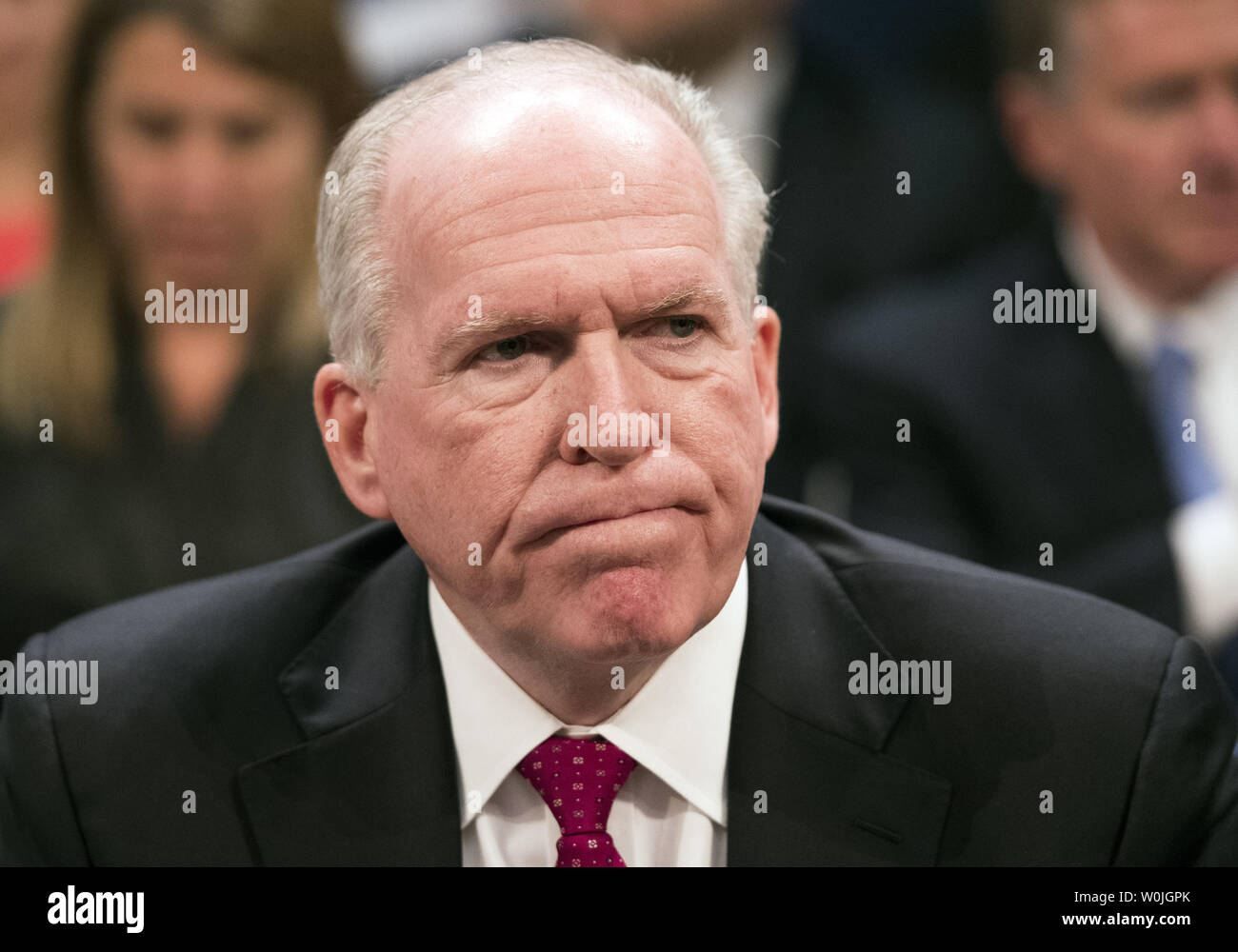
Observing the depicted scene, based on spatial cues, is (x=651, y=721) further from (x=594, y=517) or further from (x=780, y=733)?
(x=594, y=517)

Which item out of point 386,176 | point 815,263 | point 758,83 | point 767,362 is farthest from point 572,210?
point 758,83

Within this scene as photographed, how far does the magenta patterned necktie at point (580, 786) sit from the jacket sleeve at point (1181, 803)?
70cm

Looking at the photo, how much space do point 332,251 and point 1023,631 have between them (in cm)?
114

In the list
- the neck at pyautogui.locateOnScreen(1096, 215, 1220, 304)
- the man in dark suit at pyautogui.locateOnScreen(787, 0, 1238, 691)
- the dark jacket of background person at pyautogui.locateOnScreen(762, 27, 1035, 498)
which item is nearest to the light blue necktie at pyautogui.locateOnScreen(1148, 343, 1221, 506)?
the man in dark suit at pyautogui.locateOnScreen(787, 0, 1238, 691)

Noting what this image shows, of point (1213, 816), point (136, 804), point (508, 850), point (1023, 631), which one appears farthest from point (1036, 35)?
point (136, 804)

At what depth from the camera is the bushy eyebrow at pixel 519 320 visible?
6.82ft

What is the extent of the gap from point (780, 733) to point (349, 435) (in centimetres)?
76

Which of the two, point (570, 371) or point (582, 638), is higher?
point (570, 371)

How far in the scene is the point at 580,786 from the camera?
7.43ft

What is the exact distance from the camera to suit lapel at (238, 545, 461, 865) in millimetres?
2279

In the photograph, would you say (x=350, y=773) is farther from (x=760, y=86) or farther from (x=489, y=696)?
(x=760, y=86)

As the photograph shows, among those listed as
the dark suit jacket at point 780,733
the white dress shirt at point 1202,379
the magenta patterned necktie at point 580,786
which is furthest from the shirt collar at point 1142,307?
the magenta patterned necktie at point 580,786

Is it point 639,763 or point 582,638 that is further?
point 639,763

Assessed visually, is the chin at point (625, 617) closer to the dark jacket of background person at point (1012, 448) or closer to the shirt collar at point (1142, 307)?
the dark jacket of background person at point (1012, 448)
